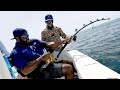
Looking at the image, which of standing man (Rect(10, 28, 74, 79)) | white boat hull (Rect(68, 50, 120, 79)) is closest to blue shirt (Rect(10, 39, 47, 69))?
standing man (Rect(10, 28, 74, 79))

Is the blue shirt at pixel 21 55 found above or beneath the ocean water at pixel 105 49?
above

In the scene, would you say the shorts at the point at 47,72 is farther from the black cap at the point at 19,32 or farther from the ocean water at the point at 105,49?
the ocean water at the point at 105,49

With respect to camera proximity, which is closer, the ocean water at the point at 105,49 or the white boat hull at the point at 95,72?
the white boat hull at the point at 95,72

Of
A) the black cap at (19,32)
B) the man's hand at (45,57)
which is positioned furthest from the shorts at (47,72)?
the black cap at (19,32)

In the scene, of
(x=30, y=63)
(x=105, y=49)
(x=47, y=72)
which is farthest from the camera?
(x=105, y=49)

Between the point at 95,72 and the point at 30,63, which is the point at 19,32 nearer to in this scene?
the point at 30,63

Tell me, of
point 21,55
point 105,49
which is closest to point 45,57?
point 21,55

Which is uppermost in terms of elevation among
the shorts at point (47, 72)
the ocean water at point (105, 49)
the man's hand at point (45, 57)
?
the man's hand at point (45, 57)

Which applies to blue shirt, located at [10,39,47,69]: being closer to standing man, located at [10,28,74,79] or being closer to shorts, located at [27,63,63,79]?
standing man, located at [10,28,74,79]
